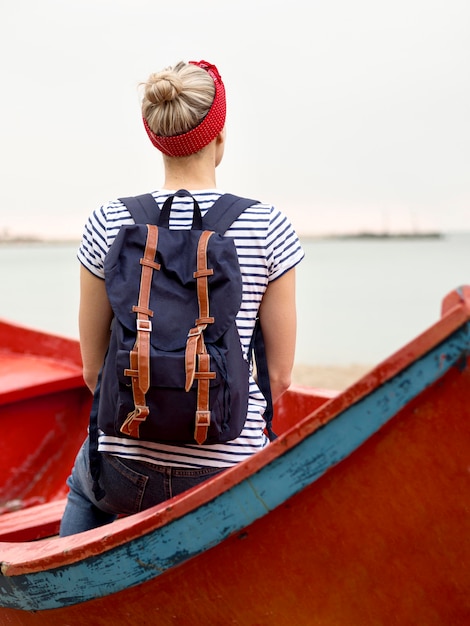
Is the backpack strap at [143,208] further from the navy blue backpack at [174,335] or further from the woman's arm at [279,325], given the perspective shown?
the woman's arm at [279,325]

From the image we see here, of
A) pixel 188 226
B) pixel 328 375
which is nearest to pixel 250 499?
pixel 188 226

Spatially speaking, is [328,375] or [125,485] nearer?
[125,485]

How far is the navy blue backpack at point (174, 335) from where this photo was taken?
5.21 feet

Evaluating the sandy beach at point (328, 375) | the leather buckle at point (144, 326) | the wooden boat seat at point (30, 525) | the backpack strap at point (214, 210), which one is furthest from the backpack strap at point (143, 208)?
the sandy beach at point (328, 375)

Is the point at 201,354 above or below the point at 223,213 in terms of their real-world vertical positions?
below

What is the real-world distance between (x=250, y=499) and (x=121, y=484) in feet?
1.55

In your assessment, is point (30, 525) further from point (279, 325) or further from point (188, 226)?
point (188, 226)

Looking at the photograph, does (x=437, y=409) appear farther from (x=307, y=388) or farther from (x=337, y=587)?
(x=307, y=388)

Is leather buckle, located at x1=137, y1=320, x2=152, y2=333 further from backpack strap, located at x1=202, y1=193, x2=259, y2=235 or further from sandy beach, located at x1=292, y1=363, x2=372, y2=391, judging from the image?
sandy beach, located at x1=292, y1=363, x2=372, y2=391

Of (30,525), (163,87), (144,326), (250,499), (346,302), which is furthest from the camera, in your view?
(346,302)

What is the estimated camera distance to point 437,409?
1385 mm

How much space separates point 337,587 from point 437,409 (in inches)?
18.5

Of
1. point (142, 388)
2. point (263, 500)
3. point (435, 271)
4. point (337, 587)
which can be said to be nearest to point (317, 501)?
point (263, 500)

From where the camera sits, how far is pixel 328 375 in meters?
11.1
